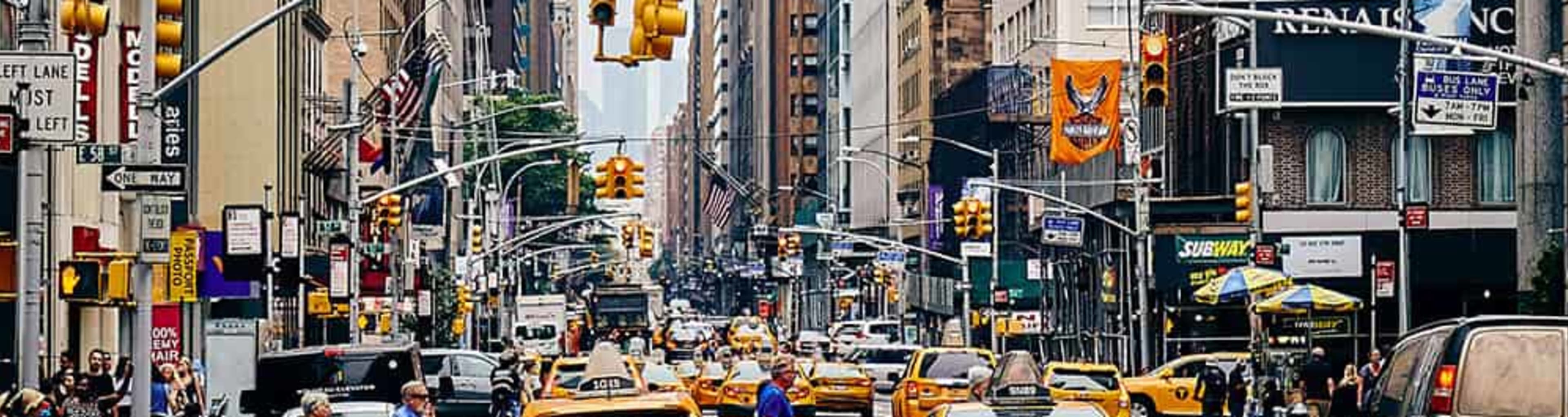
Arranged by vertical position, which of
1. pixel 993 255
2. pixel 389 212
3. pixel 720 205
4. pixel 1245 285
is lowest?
pixel 1245 285

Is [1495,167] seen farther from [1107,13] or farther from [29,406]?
[29,406]

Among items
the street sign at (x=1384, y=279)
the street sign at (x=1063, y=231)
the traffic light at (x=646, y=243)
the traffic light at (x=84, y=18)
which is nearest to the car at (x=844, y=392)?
the street sign at (x=1384, y=279)

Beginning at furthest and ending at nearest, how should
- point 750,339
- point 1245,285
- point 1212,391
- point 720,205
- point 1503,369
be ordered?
point 720,205
point 750,339
point 1245,285
point 1212,391
point 1503,369

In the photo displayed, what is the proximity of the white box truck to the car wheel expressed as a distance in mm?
47314

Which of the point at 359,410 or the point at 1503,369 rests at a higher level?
the point at 1503,369

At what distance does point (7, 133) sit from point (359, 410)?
5097mm

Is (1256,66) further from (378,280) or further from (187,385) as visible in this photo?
(187,385)

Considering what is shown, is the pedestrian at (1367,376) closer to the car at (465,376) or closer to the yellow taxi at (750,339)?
the car at (465,376)

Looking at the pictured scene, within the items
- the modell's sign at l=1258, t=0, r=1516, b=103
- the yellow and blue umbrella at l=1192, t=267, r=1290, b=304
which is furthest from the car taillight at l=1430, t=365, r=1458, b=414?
the modell's sign at l=1258, t=0, r=1516, b=103

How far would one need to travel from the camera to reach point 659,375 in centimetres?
4516

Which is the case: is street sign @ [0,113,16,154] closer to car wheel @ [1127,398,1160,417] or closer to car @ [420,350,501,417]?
car @ [420,350,501,417]

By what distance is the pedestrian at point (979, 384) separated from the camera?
29.3 metres

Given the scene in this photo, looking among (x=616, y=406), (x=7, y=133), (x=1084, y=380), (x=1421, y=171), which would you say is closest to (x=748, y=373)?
(x=1084, y=380)

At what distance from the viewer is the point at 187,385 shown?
34.7 metres
